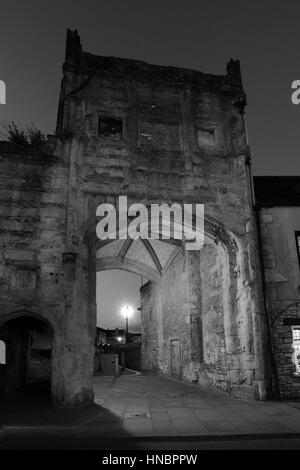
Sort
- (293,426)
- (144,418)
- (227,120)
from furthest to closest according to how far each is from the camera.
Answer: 1. (227,120)
2. (144,418)
3. (293,426)

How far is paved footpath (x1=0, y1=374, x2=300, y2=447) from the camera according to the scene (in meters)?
6.55

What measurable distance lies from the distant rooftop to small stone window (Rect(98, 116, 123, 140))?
504cm

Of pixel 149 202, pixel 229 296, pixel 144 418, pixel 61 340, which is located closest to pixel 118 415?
pixel 144 418

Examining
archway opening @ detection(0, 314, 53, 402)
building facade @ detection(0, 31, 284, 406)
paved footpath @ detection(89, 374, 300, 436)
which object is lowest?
paved footpath @ detection(89, 374, 300, 436)

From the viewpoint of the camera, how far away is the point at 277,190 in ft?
41.5

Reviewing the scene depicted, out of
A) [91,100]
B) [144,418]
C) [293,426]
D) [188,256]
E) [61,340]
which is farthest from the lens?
[188,256]

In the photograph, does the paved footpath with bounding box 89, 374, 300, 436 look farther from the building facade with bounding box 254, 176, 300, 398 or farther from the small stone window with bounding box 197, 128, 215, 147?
the small stone window with bounding box 197, 128, 215, 147

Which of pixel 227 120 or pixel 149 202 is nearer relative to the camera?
pixel 149 202

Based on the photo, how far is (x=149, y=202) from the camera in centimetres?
1119

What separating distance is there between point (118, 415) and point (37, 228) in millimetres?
5292

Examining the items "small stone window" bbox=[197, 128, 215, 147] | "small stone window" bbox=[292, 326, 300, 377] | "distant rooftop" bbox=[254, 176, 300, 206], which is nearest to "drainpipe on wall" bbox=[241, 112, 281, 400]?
"distant rooftop" bbox=[254, 176, 300, 206]

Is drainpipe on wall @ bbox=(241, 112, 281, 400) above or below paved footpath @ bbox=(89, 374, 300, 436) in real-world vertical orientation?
above

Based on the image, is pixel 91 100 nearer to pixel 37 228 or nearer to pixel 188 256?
pixel 37 228

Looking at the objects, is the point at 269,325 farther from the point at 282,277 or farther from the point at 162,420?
the point at 162,420
